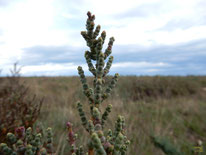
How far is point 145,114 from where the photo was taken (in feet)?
28.0

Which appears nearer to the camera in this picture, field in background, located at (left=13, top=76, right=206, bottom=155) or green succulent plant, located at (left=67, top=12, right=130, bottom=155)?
green succulent plant, located at (left=67, top=12, right=130, bottom=155)

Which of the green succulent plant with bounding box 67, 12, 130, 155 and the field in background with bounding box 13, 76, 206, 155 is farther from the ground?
the green succulent plant with bounding box 67, 12, 130, 155

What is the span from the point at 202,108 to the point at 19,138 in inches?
439

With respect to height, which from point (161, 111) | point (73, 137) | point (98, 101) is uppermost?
point (98, 101)

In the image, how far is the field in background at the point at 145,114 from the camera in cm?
525

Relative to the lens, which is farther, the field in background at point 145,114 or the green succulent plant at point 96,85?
the field in background at point 145,114

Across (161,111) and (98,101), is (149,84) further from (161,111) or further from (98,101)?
(98,101)

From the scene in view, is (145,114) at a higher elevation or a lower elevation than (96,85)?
lower

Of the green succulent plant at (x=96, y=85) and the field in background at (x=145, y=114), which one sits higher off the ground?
the green succulent plant at (x=96, y=85)

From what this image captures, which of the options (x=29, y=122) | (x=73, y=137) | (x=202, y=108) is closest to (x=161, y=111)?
(x=202, y=108)

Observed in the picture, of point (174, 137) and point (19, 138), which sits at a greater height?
point (19, 138)

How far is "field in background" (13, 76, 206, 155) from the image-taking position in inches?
207

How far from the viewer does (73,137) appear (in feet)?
5.40

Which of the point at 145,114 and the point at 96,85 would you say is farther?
the point at 145,114
